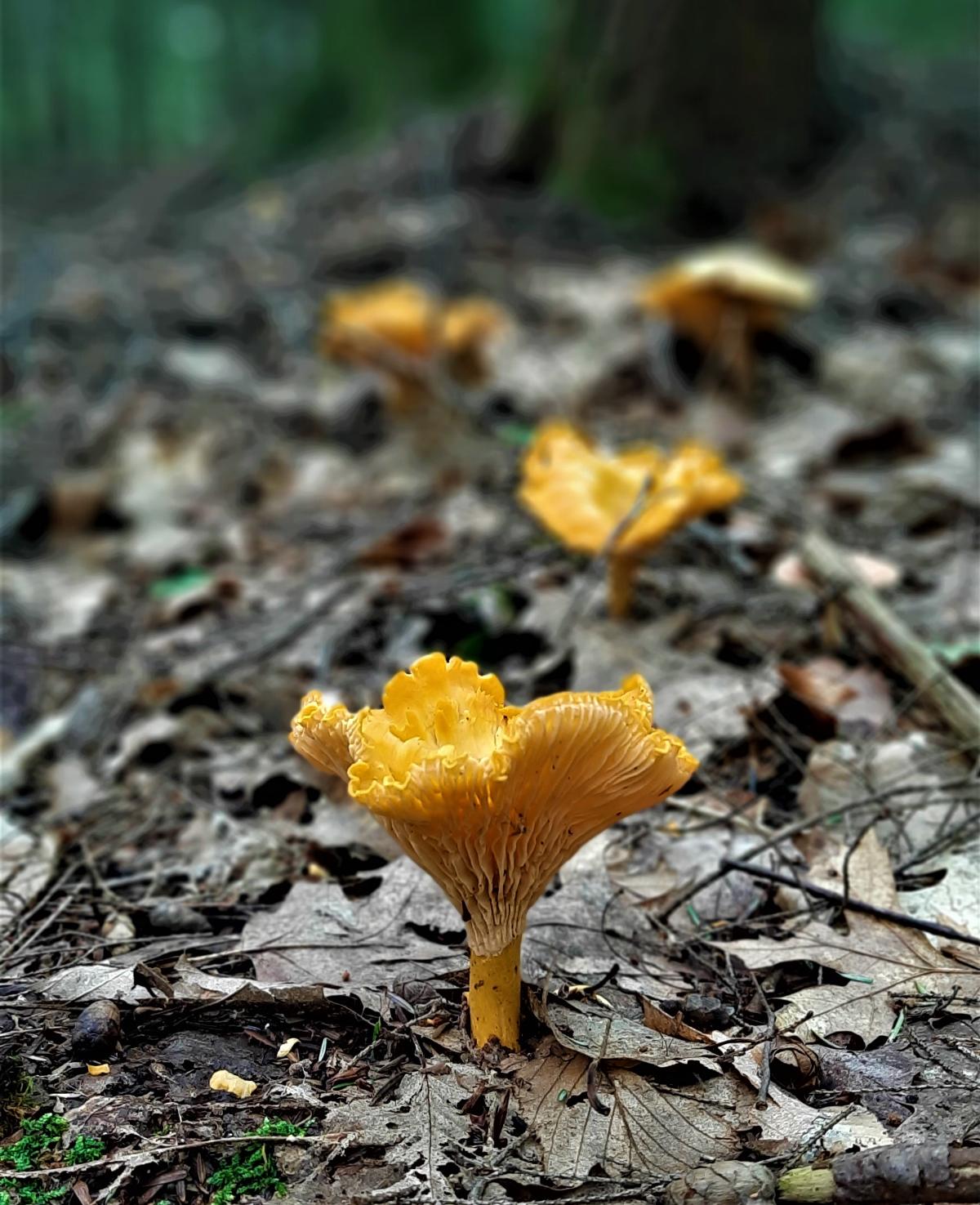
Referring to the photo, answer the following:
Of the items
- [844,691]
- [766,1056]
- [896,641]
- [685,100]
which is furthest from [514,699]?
[685,100]

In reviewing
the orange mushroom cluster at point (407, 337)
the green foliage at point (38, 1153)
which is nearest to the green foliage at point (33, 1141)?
the green foliage at point (38, 1153)

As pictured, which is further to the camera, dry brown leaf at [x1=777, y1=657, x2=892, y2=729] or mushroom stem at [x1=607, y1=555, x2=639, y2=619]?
mushroom stem at [x1=607, y1=555, x2=639, y2=619]

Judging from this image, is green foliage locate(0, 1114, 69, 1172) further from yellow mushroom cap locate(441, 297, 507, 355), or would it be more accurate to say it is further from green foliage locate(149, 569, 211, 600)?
yellow mushroom cap locate(441, 297, 507, 355)

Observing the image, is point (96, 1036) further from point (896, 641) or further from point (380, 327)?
point (380, 327)

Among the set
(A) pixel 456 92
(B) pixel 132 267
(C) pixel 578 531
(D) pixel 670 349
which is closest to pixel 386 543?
(C) pixel 578 531

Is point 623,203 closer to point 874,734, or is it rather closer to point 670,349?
point 670,349

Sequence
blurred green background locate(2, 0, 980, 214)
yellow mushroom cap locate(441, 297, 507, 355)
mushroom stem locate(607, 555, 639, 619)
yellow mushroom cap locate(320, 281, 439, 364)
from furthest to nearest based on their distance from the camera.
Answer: blurred green background locate(2, 0, 980, 214)
yellow mushroom cap locate(441, 297, 507, 355)
yellow mushroom cap locate(320, 281, 439, 364)
mushroom stem locate(607, 555, 639, 619)

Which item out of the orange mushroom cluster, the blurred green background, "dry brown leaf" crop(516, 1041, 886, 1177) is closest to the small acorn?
"dry brown leaf" crop(516, 1041, 886, 1177)
